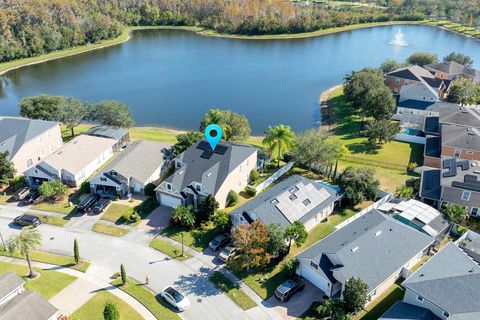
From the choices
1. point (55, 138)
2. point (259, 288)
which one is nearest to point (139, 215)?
point (259, 288)

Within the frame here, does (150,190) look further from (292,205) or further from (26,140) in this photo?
(26,140)

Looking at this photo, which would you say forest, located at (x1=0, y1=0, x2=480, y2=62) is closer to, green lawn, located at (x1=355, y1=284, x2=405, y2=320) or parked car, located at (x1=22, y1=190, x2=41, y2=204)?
parked car, located at (x1=22, y1=190, x2=41, y2=204)

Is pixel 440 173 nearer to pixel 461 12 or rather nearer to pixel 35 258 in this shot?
pixel 35 258

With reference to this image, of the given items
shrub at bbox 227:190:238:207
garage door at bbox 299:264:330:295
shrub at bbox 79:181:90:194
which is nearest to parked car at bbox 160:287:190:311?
garage door at bbox 299:264:330:295

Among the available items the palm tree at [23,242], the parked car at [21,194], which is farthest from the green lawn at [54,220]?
the palm tree at [23,242]

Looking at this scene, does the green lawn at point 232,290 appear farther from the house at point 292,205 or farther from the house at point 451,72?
the house at point 451,72
